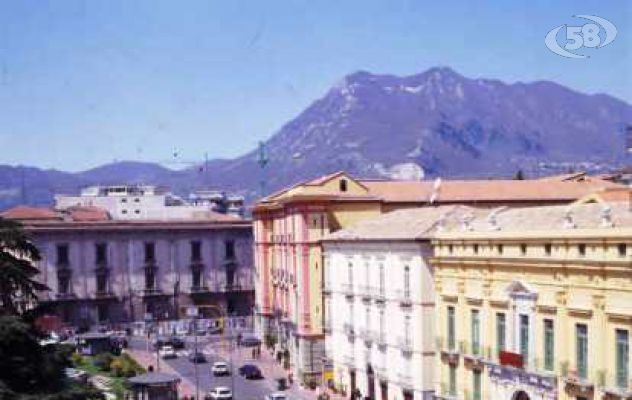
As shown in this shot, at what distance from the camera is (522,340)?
38.9 m

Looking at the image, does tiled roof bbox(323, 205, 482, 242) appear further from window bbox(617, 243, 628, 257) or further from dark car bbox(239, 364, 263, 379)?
window bbox(617, 243, 628, 257)

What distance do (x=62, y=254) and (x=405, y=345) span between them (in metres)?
48.3

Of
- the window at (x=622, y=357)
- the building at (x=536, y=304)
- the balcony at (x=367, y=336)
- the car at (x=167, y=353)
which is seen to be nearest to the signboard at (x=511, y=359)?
the building at (x=536, y=304)

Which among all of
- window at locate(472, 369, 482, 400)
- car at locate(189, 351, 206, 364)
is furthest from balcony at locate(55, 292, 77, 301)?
window at locate(472, 369, 482, 400)

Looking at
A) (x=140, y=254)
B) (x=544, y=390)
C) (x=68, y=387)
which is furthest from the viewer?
(x=140, y=254)

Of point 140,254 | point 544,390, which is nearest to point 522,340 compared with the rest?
point 544,390

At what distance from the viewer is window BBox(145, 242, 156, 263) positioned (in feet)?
308

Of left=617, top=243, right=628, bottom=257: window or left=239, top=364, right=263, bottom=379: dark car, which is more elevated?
left=617, top=243, right=628, bottom=257: window

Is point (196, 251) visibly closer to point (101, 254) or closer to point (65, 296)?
point (101, 254)

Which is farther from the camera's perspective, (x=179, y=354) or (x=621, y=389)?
(x=179, y=354)

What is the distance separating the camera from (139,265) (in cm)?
9325

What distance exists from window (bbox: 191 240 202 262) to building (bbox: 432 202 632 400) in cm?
5229

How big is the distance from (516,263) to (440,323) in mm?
7017

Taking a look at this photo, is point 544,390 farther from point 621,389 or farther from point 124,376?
point 124,376
